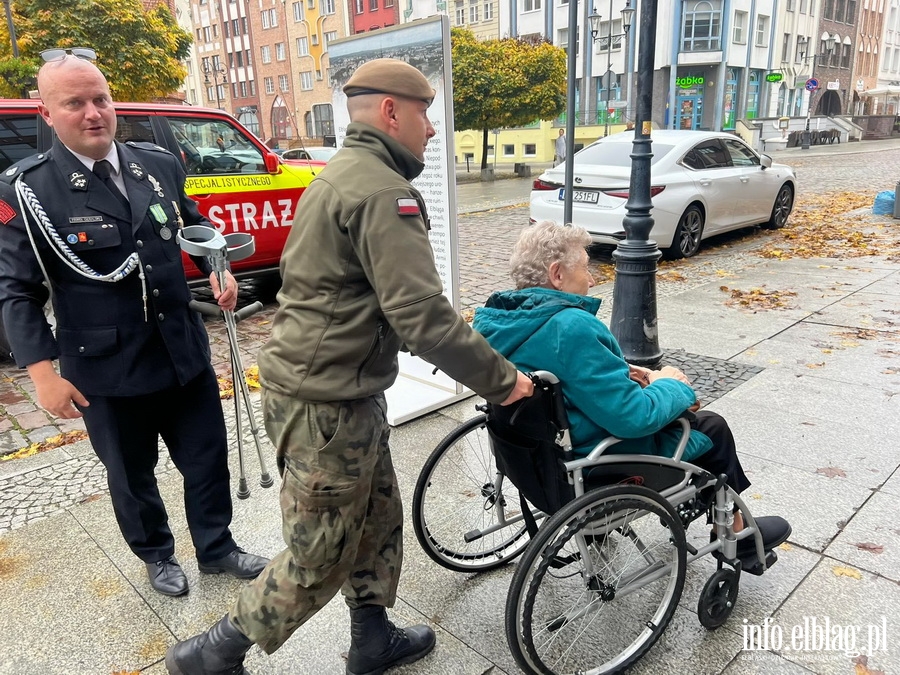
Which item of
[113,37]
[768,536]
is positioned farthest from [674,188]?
[113,37]

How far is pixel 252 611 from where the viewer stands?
79.1 inches

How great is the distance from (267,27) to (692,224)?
203 feet

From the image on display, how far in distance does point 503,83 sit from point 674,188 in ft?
55.5

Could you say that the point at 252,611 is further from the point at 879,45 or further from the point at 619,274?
the point at 879,45

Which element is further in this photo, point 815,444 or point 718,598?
point 815,444

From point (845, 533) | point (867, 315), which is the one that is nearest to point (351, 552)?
point (845, 533)

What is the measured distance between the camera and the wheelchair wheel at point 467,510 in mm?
2658

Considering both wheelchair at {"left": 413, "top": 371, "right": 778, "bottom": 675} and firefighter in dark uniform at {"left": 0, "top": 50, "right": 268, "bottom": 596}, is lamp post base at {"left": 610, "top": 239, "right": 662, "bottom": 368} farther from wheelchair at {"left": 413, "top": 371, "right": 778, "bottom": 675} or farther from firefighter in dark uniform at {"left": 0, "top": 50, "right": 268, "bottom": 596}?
firefighter in dark uniform at {"left": 0, "top": 50, "right": 268, "bottom": 596}

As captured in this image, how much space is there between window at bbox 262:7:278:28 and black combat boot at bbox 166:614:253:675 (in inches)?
2617

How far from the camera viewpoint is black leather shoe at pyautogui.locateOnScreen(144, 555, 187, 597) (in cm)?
271

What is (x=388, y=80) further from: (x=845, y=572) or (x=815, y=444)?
(x=815, y=444)

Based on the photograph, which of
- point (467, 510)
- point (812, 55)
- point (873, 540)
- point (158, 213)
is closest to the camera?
point (158, 213)

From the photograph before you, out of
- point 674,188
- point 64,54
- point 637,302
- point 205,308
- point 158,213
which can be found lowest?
point 637,302

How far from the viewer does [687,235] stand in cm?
898
